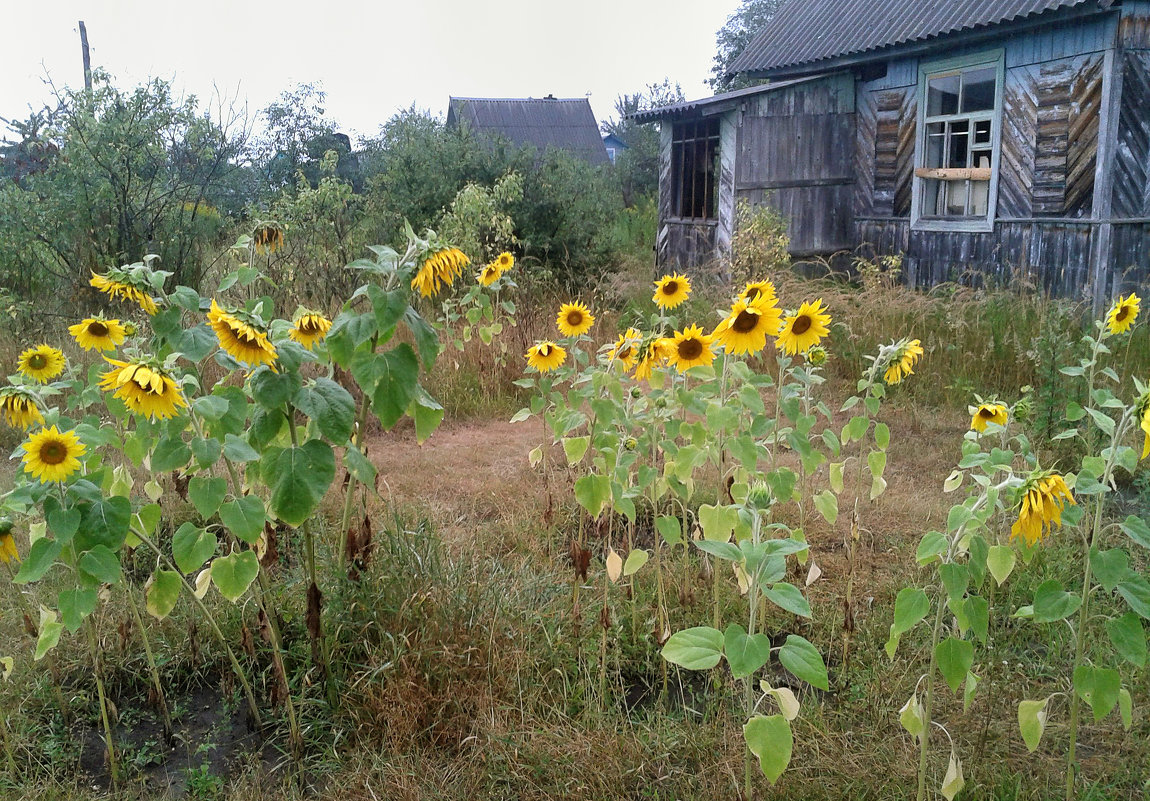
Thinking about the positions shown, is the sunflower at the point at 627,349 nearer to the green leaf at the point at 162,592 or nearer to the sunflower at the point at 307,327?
the sunflower at the point at 307,327

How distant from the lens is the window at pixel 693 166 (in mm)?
11672

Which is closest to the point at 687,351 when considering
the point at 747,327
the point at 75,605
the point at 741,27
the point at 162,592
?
the point at 747,327

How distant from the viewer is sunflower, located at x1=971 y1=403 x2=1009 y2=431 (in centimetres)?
274

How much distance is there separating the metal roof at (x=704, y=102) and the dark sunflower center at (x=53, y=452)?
940cm

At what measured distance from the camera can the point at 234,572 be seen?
2.17m

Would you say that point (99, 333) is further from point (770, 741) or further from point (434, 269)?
point (770, 741)

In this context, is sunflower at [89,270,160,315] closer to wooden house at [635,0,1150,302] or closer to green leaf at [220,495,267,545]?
green leaf at [220,495,267,545]

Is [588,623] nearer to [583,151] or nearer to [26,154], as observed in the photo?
[26,154]

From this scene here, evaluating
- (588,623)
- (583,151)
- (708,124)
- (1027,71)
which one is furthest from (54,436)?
(583,151)

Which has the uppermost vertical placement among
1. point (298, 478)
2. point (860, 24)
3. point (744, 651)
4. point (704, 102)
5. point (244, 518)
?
point (860, 24)

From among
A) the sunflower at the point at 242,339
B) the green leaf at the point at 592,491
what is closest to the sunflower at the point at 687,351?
the green leaf at the point at 592,491

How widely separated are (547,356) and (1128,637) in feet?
6.88

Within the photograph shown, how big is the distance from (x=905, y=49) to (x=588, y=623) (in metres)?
7.77

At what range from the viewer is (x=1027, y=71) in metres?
8.20
